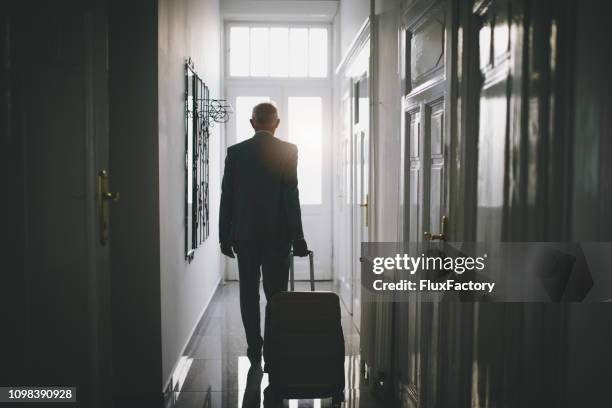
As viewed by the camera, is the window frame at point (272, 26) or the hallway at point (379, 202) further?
the window frame at point (272, 26)

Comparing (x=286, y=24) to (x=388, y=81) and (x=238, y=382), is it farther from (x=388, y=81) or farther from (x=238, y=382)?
(x=238, y=382)

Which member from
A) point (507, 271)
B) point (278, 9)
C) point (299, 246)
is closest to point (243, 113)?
point (278, 9)

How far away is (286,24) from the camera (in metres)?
7.76

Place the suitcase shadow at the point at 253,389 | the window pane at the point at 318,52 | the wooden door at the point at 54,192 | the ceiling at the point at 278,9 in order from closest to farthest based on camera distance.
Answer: the wooden door at the point at 54,192 → the suitcase shadow at the point at 253,389 → the ceiling at the point at 278,9 → the window pane at the point at 318,52

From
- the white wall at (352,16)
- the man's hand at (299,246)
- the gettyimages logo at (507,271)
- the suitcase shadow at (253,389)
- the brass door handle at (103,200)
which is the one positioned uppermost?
the white wall at (352,16)

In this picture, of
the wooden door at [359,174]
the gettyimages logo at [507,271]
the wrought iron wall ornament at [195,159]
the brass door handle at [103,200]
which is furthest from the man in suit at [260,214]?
the brass door handle at [103,200]

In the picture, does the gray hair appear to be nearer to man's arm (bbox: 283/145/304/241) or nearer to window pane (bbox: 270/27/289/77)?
man's arm (bbox: 283/145/304/241)

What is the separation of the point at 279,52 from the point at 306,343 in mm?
5700

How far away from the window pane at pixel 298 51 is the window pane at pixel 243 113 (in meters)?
0.54

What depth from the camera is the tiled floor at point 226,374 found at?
3482 millimetres

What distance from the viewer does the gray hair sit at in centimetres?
411

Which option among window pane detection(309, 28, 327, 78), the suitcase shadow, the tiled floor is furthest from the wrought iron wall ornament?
window pane detection(309, 28, 327, 78)

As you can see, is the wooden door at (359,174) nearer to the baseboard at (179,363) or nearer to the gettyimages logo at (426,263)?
the gettyimages logo at (426,263)

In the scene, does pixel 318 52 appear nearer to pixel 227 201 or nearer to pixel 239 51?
pixel 239 51
